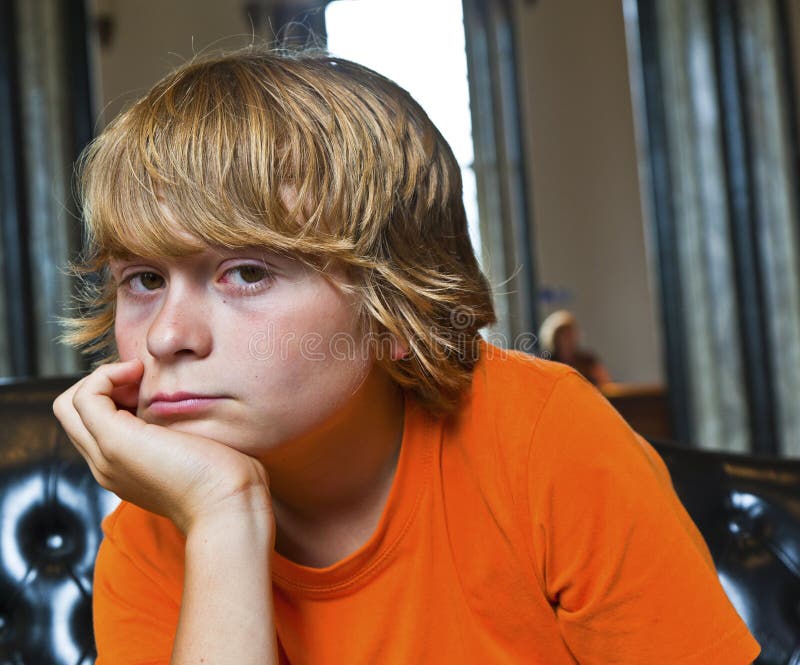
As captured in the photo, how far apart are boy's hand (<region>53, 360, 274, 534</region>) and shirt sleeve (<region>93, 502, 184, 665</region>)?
5.1 inches

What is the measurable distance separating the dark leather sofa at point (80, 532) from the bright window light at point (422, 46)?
6718mm

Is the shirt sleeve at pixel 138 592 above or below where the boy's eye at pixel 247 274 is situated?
below

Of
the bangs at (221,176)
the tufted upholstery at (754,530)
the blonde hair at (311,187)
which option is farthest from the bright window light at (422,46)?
the bangs at (221,176)

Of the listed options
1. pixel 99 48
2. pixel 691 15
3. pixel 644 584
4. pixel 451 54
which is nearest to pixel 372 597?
pixel 644 584

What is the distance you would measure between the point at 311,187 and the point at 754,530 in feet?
2.65

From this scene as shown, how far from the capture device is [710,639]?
939 mm

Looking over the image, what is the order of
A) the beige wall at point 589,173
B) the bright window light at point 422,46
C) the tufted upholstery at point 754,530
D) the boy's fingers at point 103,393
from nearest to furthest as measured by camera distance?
the boy's fingers at point 103,393, the tufted upholstery at point 754,530, the bright window light at point 422,46, the beige wall at point 589,173

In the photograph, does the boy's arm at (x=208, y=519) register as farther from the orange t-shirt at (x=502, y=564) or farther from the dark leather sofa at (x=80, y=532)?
the dark leather sofa at (x=80, y=532)

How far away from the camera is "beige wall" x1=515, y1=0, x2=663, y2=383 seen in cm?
923

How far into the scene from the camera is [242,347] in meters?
0.91

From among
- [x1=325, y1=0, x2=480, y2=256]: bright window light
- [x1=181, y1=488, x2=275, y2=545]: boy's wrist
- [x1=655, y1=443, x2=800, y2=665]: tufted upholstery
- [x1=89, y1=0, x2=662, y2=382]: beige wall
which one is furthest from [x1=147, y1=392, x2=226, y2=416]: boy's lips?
[x1=89, y1=0, x2=662, y2=382]: beige wall

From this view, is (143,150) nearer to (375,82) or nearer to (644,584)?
(375,82)

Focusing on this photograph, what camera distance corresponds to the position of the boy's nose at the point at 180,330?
899 mm

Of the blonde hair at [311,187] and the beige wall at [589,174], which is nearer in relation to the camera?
the blonde hair at [311,187]
